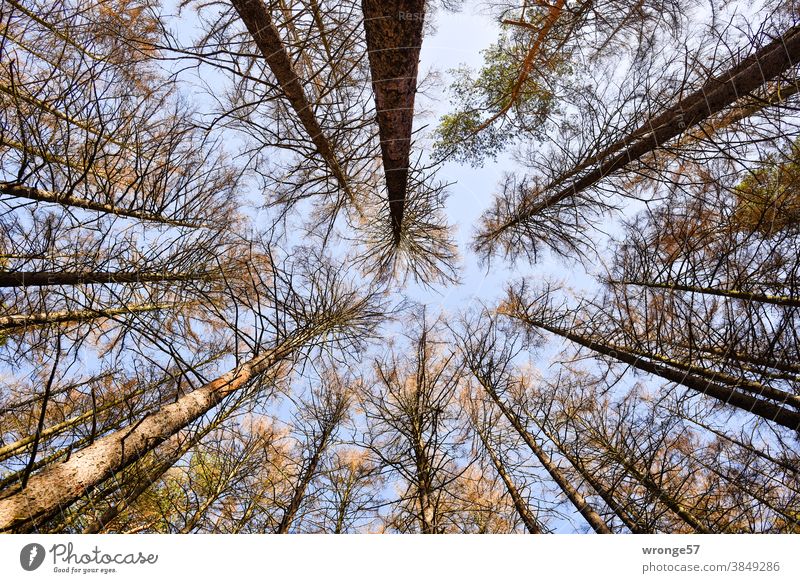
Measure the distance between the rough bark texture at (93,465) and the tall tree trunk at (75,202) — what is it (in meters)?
2.38

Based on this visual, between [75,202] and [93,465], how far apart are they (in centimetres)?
373

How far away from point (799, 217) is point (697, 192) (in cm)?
105

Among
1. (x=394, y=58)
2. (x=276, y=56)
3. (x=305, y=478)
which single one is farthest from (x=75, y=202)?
(x=305, y=478)

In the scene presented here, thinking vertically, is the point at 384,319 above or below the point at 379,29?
above

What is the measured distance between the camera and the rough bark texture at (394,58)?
201cm

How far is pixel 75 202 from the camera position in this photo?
4043mm

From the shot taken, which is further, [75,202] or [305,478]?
[305,478]

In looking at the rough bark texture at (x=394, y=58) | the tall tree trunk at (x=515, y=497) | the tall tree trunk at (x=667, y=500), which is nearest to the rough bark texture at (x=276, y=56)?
the rough bark texture at (x=394, y=58)

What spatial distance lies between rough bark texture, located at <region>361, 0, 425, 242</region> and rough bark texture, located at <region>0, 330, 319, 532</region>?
10.2ft

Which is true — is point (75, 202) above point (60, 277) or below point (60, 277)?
above

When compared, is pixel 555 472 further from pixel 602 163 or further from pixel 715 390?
pixel 602 163
